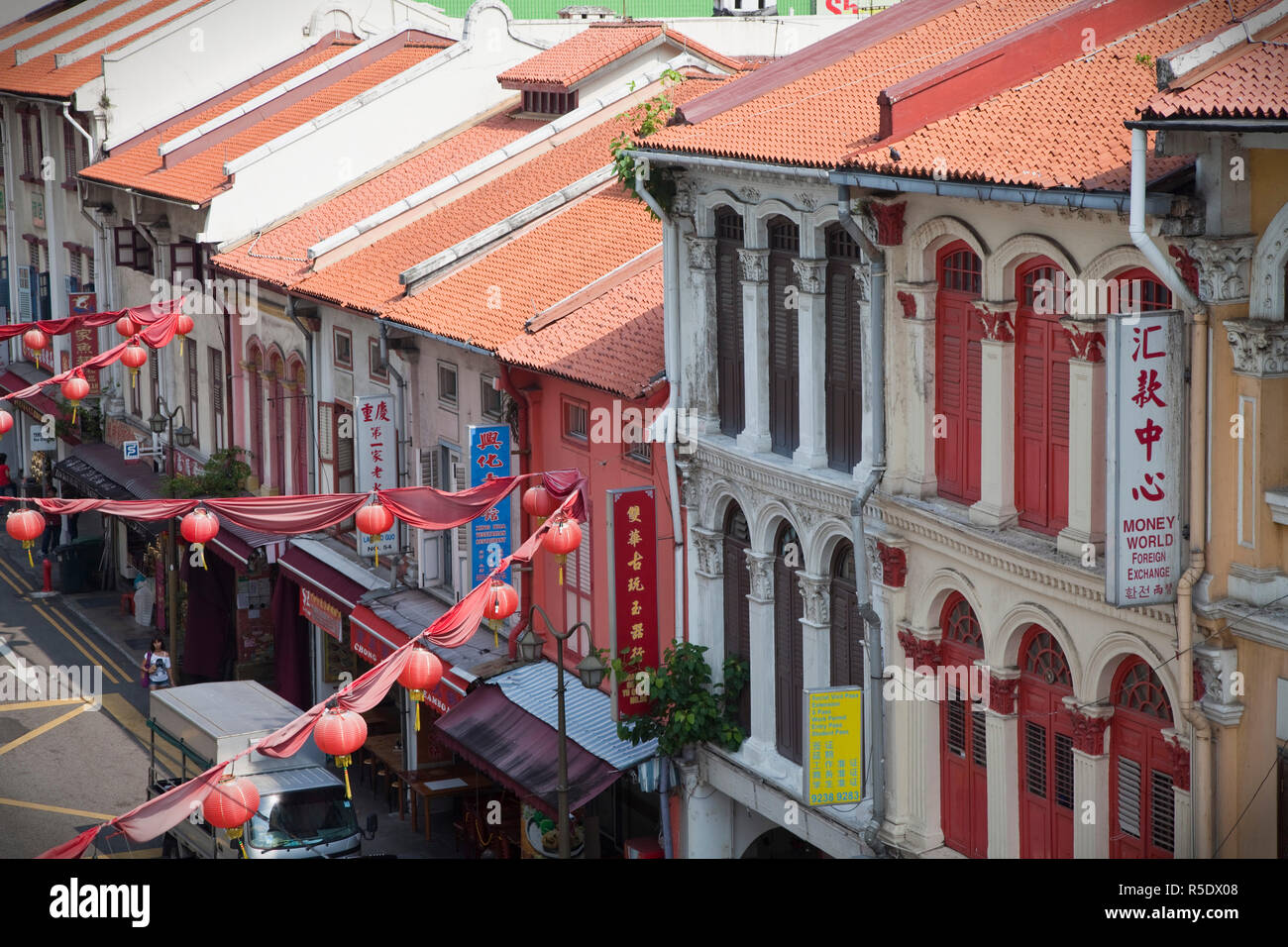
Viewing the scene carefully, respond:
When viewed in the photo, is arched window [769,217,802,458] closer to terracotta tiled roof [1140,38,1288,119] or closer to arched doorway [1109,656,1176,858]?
arched doorway [1109,656,1176,858]

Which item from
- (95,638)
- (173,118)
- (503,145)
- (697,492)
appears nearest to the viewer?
(697,492)

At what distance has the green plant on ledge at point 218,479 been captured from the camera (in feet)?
120

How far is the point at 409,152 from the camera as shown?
123 feet

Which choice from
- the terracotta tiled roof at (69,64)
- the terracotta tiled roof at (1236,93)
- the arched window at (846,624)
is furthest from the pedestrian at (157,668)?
the terracotta tiled roof at (1236,93)

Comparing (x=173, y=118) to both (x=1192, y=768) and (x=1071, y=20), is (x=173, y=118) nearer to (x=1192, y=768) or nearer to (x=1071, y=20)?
(x=1071, y=20)

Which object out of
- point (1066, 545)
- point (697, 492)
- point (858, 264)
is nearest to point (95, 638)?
point (697, 492)

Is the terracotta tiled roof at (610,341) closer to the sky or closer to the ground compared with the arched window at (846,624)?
closer to the sky

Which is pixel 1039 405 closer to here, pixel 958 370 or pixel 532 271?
pixel 958 370

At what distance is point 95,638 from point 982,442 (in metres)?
28.1

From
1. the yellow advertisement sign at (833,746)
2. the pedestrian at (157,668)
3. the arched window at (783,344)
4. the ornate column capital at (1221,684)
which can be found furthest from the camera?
the pedestrian at (157,668)

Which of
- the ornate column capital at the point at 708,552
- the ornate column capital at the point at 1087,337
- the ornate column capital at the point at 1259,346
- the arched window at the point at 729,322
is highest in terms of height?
the ornate column capital at the point at 1259,346

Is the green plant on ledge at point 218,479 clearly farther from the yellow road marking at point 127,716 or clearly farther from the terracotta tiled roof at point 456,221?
the terracotta tiled roof at point 456,221

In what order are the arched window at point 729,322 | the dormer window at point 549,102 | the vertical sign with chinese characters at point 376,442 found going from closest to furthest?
1. the arched window at point 729,322
2. the vertical sign with chinese characters at point 376,442
3. the dormer window at point 549,102

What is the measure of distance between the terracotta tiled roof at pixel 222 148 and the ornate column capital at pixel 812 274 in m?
20.2
